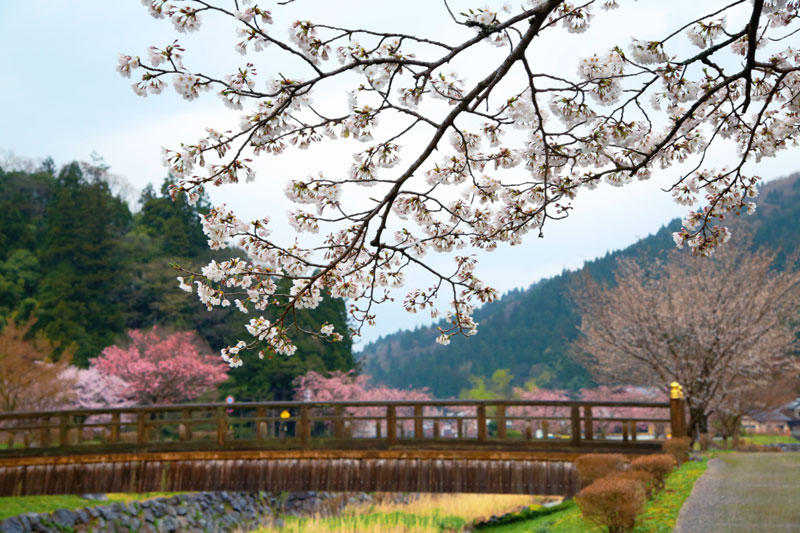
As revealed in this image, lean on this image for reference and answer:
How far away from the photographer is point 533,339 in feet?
231

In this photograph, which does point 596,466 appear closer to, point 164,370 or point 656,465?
point 656,465

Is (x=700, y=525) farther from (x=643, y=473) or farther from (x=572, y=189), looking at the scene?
(x=572, y=189)

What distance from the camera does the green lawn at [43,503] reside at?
53.2 ft

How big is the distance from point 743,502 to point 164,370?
22852mm

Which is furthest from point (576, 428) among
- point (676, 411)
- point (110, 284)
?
point (110, 284)

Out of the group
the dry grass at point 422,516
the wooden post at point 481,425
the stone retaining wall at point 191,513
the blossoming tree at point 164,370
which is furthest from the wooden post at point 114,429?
the blossoming tree at point 164,370

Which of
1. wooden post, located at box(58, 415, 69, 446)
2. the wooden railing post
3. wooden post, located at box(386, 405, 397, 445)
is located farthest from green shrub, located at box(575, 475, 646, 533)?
wooden post, located at box(58, 415, 69, 446)

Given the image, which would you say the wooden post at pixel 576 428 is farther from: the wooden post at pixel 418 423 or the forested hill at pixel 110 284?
the forested hill at pixel 110 284

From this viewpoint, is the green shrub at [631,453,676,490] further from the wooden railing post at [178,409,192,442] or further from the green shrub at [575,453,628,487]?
the wooden railing post at [178,409,192,442]

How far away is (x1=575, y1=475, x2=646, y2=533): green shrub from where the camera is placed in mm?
7492

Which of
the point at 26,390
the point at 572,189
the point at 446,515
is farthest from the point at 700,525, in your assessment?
the point at 26,390

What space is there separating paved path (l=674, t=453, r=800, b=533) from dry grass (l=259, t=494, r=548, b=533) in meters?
7.18

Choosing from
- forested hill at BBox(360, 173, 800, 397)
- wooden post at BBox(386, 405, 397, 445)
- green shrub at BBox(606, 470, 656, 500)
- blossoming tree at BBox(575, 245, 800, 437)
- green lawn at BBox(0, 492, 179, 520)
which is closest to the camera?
green shrub at BBox(606, 470, 656, 500)

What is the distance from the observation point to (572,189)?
488 cm
